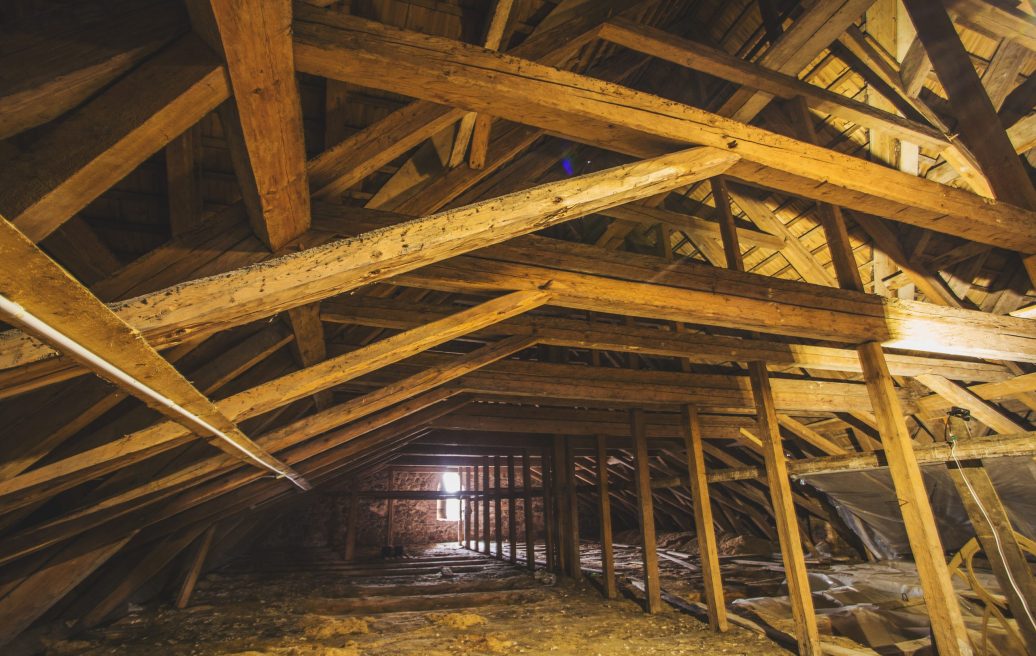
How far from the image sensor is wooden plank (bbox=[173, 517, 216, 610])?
536 cm

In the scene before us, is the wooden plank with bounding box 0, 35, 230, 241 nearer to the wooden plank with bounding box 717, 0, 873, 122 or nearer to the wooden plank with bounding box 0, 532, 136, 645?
the wooden plank with bounding box 717, 0, 873, 122

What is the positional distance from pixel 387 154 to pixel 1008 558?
13.2 ft

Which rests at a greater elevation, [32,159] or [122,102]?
[122,102]

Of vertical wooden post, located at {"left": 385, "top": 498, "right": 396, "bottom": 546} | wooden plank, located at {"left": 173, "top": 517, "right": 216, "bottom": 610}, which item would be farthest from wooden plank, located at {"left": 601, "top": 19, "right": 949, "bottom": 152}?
vertical wooden post, located at {"left": 385, "top": 498, "right": 396, "bottom": 546}

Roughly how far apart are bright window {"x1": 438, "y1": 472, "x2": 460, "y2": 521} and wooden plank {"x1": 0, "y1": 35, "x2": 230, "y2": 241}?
15299mm

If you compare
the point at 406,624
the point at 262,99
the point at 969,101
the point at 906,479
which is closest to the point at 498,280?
the point at 262,99

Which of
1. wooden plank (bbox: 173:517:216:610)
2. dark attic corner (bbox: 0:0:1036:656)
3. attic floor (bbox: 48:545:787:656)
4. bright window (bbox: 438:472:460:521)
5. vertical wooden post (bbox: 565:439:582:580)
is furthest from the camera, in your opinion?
bright window (bbox: 438:472:460:521)

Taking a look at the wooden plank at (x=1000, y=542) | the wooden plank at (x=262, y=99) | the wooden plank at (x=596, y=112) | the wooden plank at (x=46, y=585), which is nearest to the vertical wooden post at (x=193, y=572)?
the wooden plank at (x=46, y=585)

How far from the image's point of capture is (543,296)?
2279 mm

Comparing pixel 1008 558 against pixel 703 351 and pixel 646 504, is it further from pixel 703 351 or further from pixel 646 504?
pixel 646 504

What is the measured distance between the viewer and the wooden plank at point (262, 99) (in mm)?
900

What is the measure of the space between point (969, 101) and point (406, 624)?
6.19 meters

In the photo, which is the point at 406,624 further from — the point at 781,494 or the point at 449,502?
the point at 449,502

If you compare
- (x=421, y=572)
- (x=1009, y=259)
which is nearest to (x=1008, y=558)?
(x=1009, y=259)
